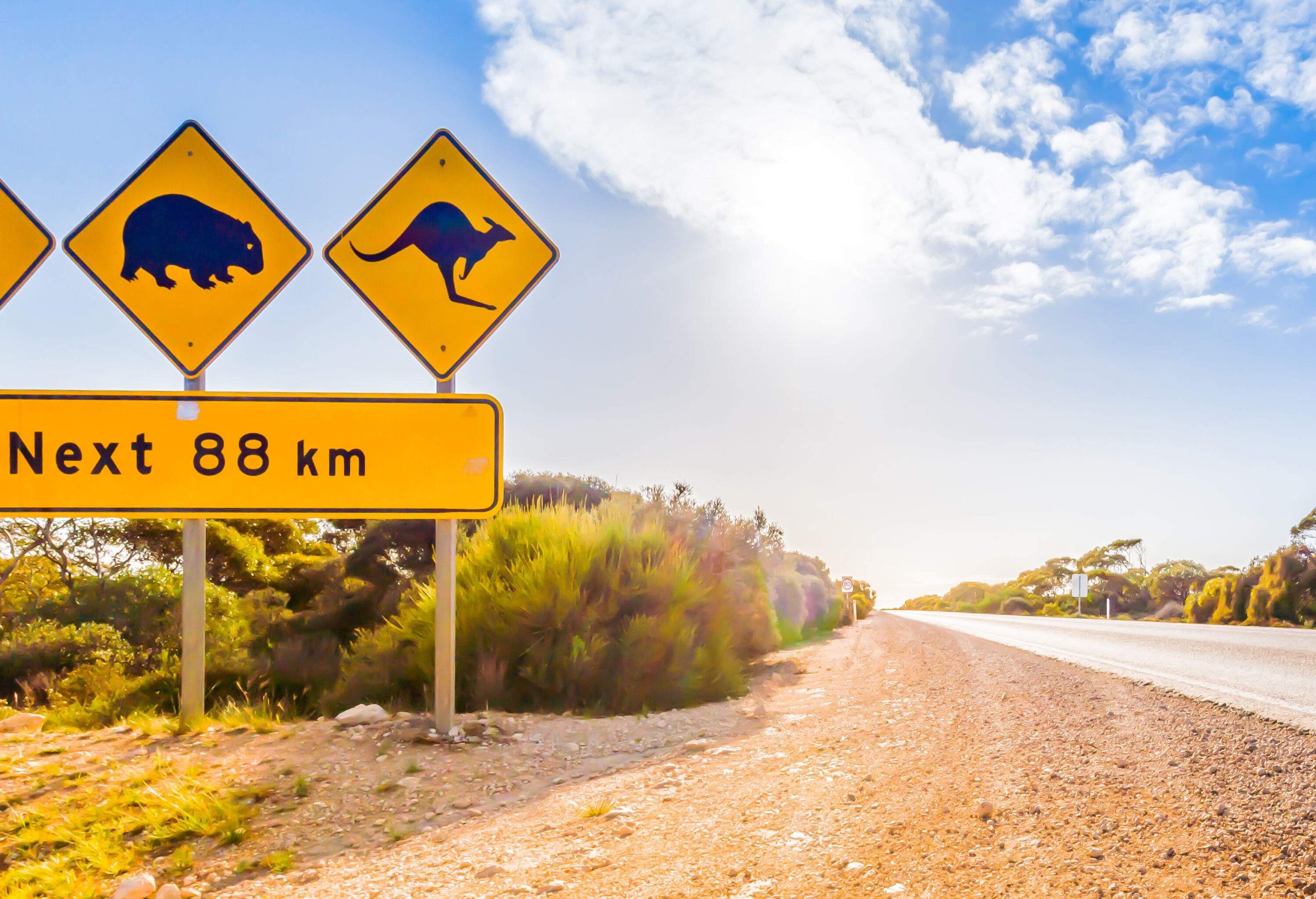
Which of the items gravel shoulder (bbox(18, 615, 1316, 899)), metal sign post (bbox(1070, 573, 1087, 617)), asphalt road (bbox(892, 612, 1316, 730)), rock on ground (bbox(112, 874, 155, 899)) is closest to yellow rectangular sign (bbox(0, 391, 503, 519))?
gravel shoulder (bbox(18, 615, 1316, 899))

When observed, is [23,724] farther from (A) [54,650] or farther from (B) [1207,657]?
(B) [1207,657]

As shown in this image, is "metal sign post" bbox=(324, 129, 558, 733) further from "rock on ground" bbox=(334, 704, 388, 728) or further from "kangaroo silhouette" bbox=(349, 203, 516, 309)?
"rock on ground" bbox=(334, 704, 388, 728)

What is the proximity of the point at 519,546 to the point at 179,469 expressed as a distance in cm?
282

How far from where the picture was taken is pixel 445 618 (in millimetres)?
4969

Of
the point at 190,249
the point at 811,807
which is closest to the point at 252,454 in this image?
the point at 190,249

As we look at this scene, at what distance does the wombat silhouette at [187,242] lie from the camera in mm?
5168

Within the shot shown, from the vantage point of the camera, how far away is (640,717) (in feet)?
17.8

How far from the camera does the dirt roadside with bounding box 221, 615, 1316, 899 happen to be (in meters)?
2.42

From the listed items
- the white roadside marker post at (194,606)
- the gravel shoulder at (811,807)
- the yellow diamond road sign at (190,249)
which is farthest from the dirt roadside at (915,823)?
the yellow diamond road sign at (190,249)

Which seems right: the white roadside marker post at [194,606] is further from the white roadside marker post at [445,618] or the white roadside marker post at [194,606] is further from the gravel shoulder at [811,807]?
the white roadside marker post at [445,618]

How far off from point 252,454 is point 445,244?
73.8 inches

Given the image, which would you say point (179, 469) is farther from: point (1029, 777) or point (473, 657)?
point (1029, 777)

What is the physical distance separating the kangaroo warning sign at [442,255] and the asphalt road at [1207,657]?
219 inches

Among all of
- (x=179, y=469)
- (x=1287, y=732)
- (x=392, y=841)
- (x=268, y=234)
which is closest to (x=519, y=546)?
(x=179, y=469)
